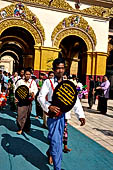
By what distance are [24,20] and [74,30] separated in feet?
12.4

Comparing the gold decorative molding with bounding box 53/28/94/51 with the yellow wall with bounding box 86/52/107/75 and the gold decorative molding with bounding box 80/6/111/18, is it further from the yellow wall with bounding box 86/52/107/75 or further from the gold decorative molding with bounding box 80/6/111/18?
the gold decorative molding with bounding box 80/6/111/18

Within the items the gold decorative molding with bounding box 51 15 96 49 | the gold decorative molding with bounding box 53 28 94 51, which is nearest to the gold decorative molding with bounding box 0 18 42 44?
the gold decorative molding with bounding box 51 15 96 49

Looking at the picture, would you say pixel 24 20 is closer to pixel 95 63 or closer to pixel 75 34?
pixel 75 34

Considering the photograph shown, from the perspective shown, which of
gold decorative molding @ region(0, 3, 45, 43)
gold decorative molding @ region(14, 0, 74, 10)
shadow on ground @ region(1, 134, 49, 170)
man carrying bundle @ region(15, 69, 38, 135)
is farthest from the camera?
gold decorative molding @ region(14, 0, 74, 10)

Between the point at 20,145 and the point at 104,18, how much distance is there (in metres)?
13.0

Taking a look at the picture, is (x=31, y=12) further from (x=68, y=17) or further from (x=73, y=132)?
(x=73, y=132)

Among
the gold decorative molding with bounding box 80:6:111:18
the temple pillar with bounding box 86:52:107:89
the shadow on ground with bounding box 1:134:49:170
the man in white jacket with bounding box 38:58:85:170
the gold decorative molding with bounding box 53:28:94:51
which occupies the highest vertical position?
the gold decorative molding with bounding box 80:6:111:18

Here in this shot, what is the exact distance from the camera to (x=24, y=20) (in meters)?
12.9

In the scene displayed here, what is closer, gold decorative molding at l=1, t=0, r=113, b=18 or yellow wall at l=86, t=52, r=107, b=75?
gold decorative molding at l=1, t=0, r=113, b=18

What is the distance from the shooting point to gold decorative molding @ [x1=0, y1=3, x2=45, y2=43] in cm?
1248

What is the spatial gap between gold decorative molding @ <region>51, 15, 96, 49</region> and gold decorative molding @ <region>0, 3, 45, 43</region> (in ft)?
3.51

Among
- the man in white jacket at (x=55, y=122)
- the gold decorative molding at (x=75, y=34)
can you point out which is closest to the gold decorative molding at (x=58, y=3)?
the gold decorative molding at (x=75, y=34)

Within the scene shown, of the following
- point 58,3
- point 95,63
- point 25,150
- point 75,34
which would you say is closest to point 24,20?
point 58,3

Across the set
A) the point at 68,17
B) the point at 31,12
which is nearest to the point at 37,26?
the point at 31,12
